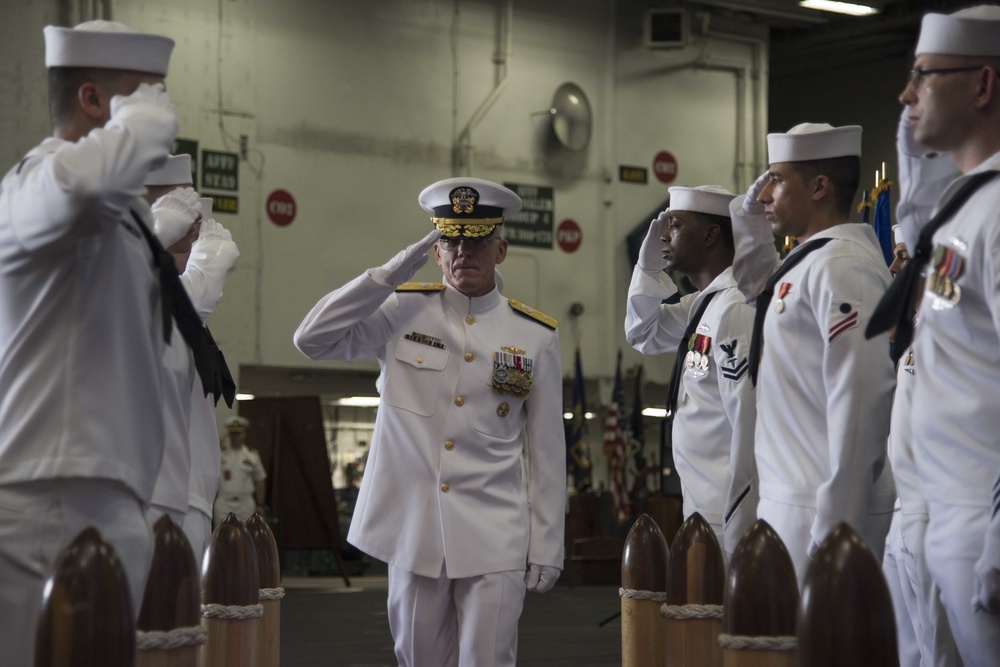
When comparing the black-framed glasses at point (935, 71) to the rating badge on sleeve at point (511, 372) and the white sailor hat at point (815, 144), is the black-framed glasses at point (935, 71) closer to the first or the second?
the white sailor hat at point (815, 144)

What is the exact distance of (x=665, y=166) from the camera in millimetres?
17875

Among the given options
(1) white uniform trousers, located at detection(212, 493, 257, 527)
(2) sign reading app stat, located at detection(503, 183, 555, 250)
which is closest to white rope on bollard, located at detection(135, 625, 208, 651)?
(1) white uniform trousers, located at detection(212, 493, 257, 527)

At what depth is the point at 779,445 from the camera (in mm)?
3195

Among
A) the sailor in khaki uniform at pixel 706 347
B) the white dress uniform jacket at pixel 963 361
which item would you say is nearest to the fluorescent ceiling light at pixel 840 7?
the sailor in khaki uniform at pixel 706 347

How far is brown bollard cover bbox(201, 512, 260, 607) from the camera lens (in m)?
3.03

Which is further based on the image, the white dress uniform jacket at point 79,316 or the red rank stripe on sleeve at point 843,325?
the red rank stripe on sleeve at point 843,325

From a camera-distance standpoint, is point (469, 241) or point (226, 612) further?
point (469, 241)

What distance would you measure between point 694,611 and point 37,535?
120cm

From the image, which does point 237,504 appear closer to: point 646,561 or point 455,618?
point 455,618

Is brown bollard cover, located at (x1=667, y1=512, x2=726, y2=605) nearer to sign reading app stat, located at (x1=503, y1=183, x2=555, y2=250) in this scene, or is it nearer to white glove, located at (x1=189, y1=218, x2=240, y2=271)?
white glove, located at (x1=189, y1=218, x2=240, y2=271)

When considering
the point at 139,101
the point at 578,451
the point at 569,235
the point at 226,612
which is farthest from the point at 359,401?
the point at 139,101

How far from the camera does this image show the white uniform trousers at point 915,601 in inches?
135

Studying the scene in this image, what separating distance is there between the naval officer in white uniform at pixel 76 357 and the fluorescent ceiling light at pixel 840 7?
16.5 m

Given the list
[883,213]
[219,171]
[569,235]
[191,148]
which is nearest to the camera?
[883,213]
